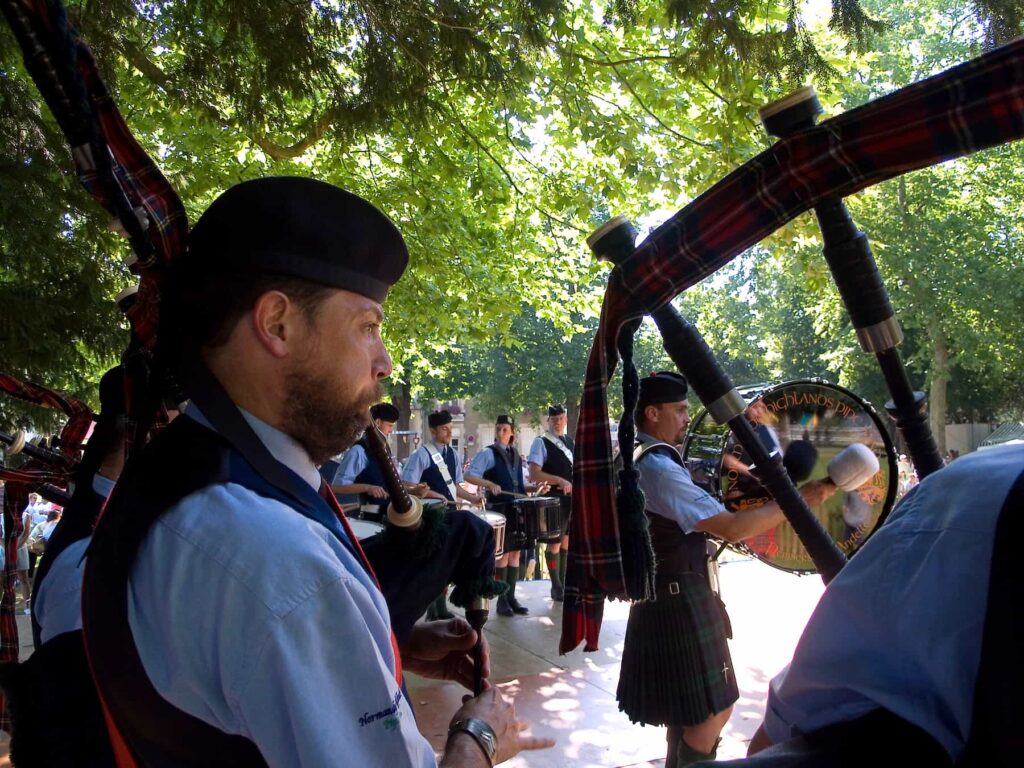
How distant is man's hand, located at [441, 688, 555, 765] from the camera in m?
1.53

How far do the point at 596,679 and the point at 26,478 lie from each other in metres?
4.03

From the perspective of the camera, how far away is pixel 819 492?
2721 millimetres

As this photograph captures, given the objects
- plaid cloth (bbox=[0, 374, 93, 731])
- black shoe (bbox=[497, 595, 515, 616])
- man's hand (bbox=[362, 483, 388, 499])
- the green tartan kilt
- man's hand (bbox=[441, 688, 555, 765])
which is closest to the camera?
man's hand (bbox=[441, 688, 555, 765])

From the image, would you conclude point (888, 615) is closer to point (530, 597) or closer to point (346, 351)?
point (346, 351)

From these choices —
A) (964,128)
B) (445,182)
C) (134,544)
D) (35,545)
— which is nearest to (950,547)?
(964,128)

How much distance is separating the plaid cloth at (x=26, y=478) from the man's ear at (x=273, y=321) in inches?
90.3

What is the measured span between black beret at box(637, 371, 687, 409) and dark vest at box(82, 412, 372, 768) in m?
2.67

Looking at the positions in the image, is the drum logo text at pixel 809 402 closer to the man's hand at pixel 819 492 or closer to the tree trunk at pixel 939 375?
the man's hand at pixel 819 492

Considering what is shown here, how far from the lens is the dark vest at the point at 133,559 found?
1.06m

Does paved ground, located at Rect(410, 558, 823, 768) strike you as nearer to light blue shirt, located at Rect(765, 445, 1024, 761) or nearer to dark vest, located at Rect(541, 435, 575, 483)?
dark vest, located at Rect(541, 435, 575, 483)

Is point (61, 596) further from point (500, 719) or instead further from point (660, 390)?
point (660, 390)

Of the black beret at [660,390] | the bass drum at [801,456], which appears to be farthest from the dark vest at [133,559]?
the black beret at [660,390]

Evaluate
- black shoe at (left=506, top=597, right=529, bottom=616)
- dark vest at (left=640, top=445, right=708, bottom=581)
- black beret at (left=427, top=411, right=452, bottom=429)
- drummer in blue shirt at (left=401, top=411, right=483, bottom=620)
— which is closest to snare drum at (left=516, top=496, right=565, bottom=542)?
black shoe at (left=506, top=597, right=529, bottom=616)

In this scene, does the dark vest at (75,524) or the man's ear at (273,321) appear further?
the dark vest at (75,524)
